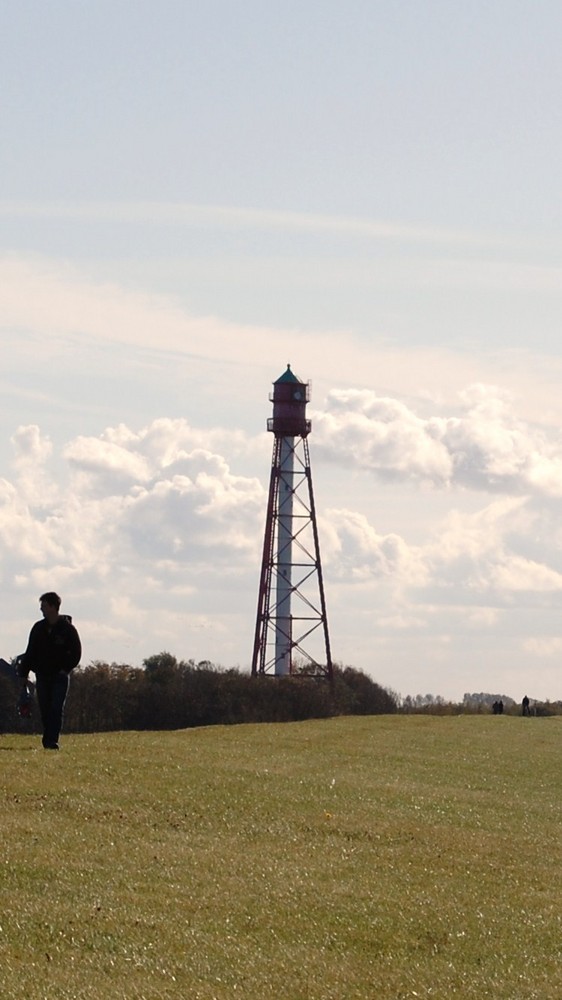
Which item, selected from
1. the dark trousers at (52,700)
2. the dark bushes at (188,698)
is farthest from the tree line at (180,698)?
the dark trousers at (52,700)

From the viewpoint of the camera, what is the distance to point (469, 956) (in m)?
13.1

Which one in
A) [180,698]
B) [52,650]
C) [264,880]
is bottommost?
[264,880]

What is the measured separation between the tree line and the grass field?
125 feet

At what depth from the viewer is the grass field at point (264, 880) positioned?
1205 centimetres

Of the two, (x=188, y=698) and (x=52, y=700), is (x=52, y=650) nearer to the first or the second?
(x=52, y=700)

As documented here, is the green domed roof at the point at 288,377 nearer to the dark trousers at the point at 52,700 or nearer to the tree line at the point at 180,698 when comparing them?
the tree line at the point at 180,698

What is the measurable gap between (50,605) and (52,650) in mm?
731

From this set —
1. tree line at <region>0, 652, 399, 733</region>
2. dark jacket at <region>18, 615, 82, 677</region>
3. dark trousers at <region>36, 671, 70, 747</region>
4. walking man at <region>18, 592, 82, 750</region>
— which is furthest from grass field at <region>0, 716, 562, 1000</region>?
tree line at <region>0, 652, 399, 733</region>

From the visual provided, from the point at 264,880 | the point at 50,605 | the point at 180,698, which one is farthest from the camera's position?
the point at 180,698

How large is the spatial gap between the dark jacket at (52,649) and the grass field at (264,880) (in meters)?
1.40

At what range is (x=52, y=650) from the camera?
2402 centimetres

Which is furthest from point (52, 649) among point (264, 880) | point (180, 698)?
point (180, 698)

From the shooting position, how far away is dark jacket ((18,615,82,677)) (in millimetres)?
23984

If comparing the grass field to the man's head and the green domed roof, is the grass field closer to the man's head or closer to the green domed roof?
the man's head
